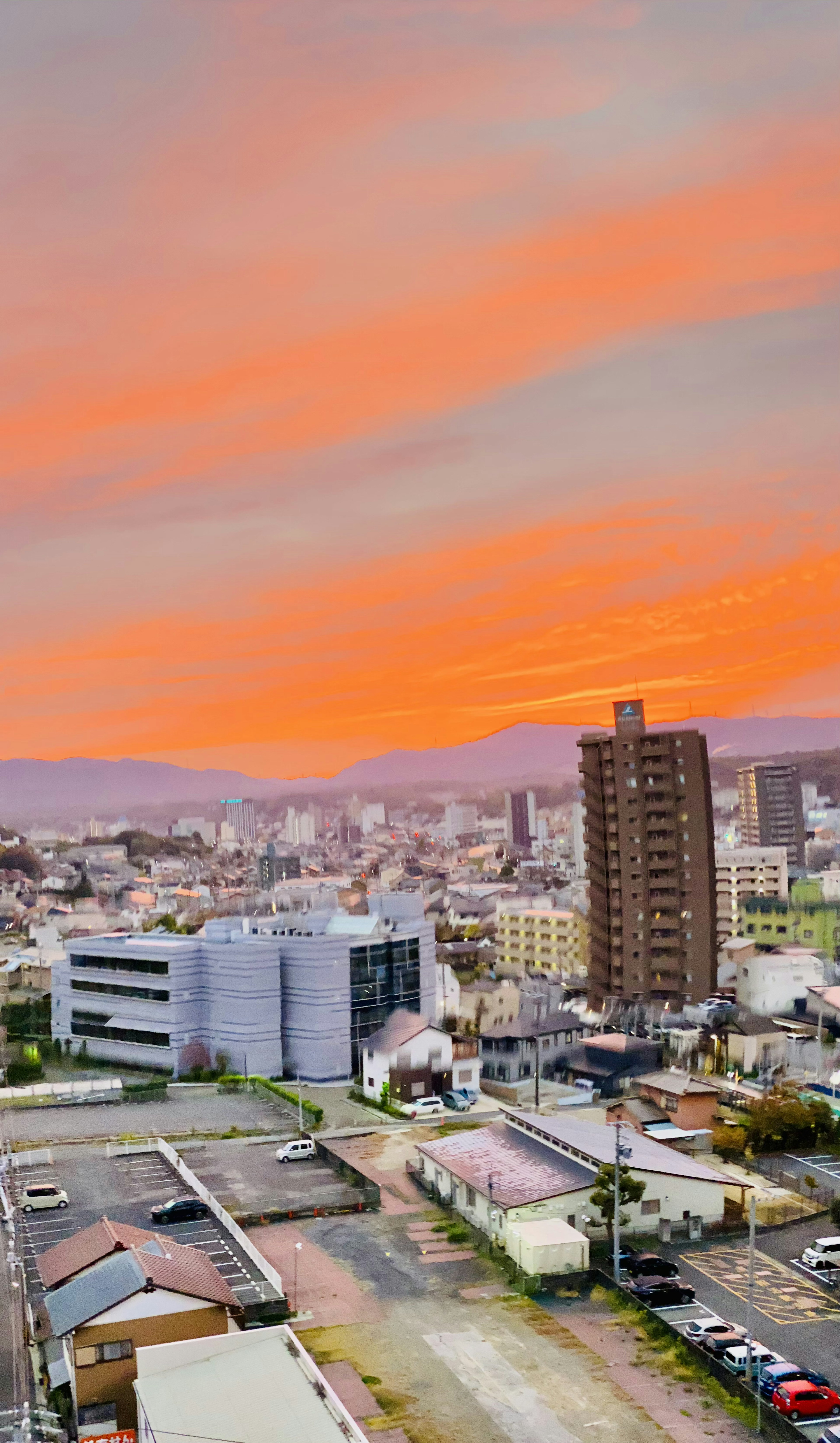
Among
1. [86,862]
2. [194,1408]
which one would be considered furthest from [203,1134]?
[86,862]

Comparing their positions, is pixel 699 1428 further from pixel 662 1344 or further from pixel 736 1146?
pixel 736 1146

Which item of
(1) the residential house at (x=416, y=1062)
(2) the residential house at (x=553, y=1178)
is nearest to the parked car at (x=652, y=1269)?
(2) the residential house at (x=553, y=1178)

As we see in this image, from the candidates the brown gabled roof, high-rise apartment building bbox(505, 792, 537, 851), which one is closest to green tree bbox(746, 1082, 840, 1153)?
the brown gabled roof

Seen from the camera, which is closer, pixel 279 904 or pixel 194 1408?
pixel 194 1408

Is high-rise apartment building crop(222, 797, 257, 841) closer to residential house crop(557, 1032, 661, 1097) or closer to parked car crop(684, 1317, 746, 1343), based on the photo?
residential house crop(557, 1032, 661, 1097)

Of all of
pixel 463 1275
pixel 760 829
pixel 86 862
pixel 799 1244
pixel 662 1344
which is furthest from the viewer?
pixel 86 862

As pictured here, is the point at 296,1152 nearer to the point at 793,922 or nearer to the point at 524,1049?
the point at 524,1049

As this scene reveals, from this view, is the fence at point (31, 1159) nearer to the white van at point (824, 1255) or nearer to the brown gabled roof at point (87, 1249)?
the brown gabled roof at point (87, 1249)
